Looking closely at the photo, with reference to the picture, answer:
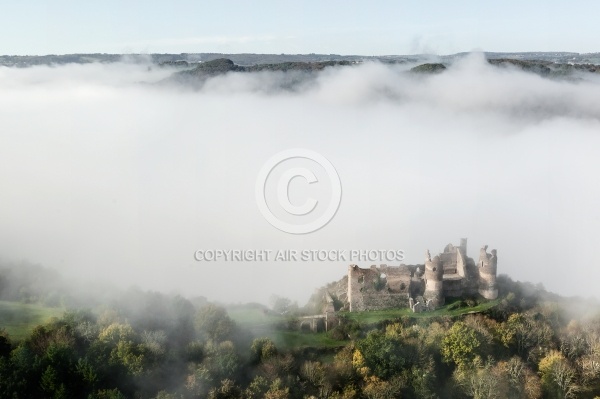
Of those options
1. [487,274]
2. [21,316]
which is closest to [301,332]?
[487,274]

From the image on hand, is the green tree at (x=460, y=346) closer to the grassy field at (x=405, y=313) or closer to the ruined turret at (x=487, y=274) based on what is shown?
the grassy field at (x=405, y=313)

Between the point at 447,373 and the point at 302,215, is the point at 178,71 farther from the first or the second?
the point at 447,373

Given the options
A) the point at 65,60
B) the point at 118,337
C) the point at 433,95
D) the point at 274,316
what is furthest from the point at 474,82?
the point at 118,337

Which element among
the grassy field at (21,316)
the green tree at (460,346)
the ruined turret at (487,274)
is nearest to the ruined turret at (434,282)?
the ruined turret at (487,274)

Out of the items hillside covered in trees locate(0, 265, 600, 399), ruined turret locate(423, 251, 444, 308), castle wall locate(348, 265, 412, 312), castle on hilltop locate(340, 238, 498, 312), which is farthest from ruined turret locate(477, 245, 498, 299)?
castle wall locate(348, 265, 412, 312)

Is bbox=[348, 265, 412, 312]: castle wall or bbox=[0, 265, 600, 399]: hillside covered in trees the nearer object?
bbox=[0, 265, 600, 399]: hillside covered in trees

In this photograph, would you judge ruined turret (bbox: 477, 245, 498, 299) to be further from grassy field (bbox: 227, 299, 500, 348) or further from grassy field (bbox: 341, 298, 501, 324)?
grassy field (bbox: 341, 298, 501, 324)

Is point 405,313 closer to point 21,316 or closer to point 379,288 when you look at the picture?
point 379,288
